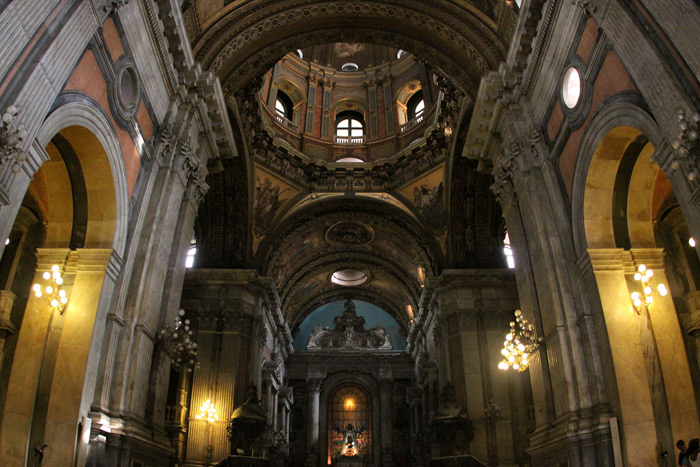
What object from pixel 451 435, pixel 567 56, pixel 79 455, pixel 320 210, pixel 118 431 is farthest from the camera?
pixel 320 210

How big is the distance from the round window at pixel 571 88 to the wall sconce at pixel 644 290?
3312 mm

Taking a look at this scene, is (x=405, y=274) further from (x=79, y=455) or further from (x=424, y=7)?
(x=79, y=455)

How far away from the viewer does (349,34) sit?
15.7 meters

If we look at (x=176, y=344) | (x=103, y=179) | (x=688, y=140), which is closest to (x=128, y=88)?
(x=103, y=179)

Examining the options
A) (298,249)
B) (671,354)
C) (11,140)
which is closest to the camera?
(11,140)

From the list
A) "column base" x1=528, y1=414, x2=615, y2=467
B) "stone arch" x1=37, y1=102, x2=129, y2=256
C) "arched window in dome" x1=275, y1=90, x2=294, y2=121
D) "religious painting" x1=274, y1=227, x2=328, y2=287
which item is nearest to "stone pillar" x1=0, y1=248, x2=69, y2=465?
"stone arch" x1=37, y1=102, x2=129, y2=256

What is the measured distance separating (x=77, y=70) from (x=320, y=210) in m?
15.8

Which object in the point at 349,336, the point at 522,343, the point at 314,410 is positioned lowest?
the point at 522,343

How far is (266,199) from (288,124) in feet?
13.3

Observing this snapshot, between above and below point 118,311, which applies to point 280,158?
above

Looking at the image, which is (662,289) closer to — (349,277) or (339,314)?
(349,277)

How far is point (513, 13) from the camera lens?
1217 centimetres

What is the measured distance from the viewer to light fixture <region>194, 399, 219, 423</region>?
1802 centimetres

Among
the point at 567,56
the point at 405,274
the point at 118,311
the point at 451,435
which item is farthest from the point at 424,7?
the point at 405,274
